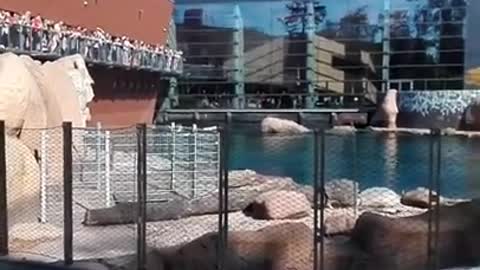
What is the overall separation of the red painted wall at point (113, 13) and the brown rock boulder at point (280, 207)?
2285 centimetres

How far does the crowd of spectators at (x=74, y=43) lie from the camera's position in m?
30.4

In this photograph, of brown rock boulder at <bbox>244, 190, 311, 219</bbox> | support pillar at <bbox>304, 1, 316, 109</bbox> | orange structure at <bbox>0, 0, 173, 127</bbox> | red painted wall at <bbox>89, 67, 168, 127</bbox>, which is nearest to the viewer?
brown rock boulder at <bbox>244, 190, 311, 219</bbox>

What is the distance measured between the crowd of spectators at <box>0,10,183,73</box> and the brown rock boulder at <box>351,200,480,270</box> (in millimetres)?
20626

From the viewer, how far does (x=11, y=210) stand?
12.3 meters

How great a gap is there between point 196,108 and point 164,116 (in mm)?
6779

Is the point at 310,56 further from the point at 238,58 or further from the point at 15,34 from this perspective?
the point at 15,34

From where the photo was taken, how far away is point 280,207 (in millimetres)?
14625

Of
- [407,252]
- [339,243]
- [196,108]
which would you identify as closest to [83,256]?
[339,243]

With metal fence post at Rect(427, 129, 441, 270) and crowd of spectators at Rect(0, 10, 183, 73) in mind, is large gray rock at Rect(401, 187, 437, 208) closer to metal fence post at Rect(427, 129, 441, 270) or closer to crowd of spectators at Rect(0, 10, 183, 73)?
metal fence post at Rect(427, 129, 441, 270)

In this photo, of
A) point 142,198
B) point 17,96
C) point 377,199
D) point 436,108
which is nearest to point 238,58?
point 436,108

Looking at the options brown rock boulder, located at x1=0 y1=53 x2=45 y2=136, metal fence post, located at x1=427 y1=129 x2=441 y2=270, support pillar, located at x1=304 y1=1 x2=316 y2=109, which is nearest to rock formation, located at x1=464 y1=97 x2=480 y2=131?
support pillar, located at x1=304 y1=1 x2=316 y2=109

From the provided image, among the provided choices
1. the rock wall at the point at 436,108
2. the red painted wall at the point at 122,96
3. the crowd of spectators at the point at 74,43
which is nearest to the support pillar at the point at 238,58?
the rock wall at the point at 436,108

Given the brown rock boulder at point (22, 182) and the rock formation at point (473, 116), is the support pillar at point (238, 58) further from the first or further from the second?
the brown rock boulder at point (22, 182)

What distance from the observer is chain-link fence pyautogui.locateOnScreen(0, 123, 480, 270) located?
9492 millimetres
